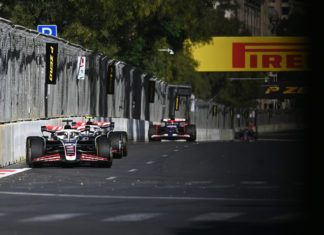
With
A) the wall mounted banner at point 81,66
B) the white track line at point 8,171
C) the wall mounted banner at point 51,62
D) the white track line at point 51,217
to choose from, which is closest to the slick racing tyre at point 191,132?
the wall mounted banner at point 81,66

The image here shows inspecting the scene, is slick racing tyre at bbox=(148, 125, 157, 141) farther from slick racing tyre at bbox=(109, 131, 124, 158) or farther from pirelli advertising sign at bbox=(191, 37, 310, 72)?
pirelli advertising sign at bbox=(191, 37, 310, 72)

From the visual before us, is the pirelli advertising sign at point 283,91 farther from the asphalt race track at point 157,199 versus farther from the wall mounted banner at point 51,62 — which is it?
the asphalt race track at point 157,199

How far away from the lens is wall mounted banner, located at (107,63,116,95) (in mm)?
50750

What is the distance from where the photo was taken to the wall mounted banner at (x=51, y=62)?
34.7 meters

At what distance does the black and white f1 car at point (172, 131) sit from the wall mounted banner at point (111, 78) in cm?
852

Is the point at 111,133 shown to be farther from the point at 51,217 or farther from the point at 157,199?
the point at 51,217

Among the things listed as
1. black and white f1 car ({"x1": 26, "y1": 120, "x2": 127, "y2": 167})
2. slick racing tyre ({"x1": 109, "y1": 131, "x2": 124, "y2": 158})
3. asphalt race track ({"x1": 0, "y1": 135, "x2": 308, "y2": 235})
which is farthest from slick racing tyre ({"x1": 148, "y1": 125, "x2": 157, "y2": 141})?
black and white f1 car ({"x1": 26, "y1": 120, "x2": 127, "y2": 167})

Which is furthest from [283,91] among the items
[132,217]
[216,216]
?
[132,217]

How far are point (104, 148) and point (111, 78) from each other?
77.6 feet

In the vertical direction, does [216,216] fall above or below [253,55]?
below

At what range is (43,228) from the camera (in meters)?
13.8

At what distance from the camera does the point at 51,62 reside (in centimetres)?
3494

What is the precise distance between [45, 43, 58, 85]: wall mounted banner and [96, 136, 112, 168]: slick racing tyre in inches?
292

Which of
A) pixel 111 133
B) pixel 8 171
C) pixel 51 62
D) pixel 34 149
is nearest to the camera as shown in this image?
pixel 8 171
